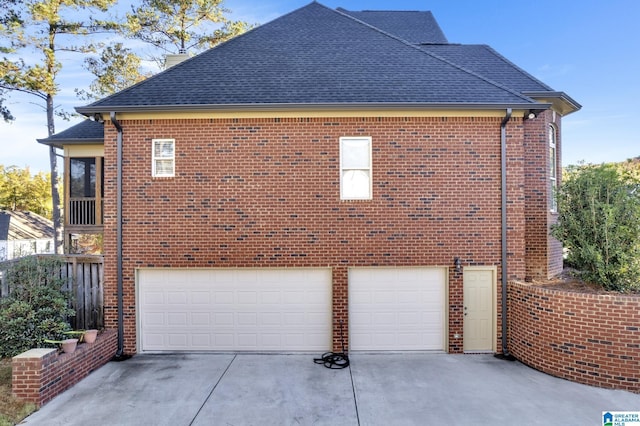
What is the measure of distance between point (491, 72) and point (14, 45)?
61.1 ft

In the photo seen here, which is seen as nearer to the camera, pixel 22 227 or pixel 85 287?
pixel 85 287

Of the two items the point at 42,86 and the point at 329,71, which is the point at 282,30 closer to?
the point at 329,71

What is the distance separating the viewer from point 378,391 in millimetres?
5203

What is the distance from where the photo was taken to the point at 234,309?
22.5 ft

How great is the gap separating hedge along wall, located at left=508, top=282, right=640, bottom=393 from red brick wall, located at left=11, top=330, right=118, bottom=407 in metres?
8.36

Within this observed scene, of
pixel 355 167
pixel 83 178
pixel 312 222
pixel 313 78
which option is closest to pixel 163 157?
pixel 312 222


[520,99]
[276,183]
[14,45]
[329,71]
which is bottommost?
[276,183]

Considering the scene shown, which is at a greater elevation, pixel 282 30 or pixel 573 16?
pixel 573 16

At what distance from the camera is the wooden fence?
6.88m

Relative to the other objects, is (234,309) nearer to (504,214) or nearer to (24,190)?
(504,214)

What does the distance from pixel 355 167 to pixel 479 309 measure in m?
4.09

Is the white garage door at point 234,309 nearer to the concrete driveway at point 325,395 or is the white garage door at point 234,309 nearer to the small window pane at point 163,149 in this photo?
the concrete driveway at point 325,395

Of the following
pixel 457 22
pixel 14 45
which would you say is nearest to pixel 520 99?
pixel 457 22

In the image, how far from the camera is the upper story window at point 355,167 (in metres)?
6.86
